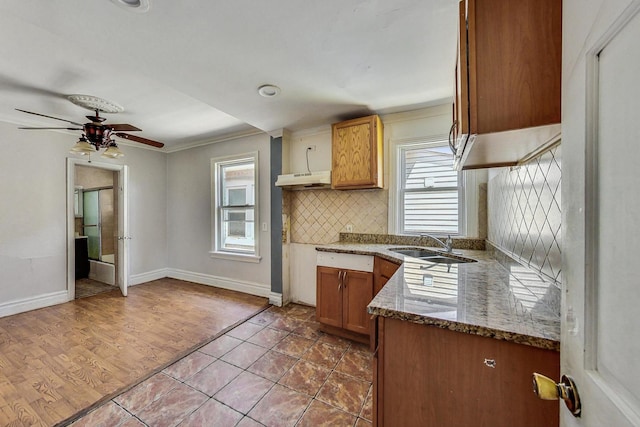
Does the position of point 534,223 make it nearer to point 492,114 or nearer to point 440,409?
point 492,114

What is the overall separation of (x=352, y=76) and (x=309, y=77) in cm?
35

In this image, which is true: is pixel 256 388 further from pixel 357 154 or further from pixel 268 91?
pixel 268 91

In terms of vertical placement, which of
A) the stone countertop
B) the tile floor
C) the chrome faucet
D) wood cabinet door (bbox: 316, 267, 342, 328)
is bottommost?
the tile floor

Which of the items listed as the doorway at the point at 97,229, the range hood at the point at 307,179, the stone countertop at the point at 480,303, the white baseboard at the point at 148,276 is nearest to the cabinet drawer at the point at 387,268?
the stone countertop at the point at 480,303

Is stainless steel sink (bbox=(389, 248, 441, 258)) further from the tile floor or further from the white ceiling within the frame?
the white ceiling

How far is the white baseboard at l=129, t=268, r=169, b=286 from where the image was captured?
4.14 meters

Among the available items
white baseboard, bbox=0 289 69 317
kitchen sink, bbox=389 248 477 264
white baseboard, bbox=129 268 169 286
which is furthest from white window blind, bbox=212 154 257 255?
kitchen sink, bbox=389 248 477 264

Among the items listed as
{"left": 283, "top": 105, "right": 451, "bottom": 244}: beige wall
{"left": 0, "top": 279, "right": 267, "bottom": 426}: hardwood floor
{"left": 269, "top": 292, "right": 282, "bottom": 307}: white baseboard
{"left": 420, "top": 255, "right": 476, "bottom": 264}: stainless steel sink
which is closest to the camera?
{"left": 0, "top": 279, "right": 267, "bottom": 426}: hardwood floor

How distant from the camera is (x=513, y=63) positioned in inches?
36.1

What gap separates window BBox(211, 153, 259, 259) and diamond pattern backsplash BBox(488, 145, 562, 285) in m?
3.04

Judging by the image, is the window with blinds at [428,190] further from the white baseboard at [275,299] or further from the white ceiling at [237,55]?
the white baseboard at [275,299]

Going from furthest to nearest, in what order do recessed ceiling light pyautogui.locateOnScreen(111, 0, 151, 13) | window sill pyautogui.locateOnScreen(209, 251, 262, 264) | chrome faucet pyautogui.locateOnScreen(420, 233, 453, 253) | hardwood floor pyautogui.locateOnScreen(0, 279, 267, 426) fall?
1. window sill pyautogui.locateOnScreen(209, 251, 262, 264)
2. chrome faucet pyautogui.locateOnScreen(420, 233, 453, 253)
3. hardwood floor pyautogui.locateOnScreen(0, 279, 267, 426)
4. recessed ceiling light pyautogui.locateOnScreen(111, 0, 151, 13)

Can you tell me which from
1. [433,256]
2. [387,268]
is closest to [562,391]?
[387,268]

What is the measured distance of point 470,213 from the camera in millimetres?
2490
